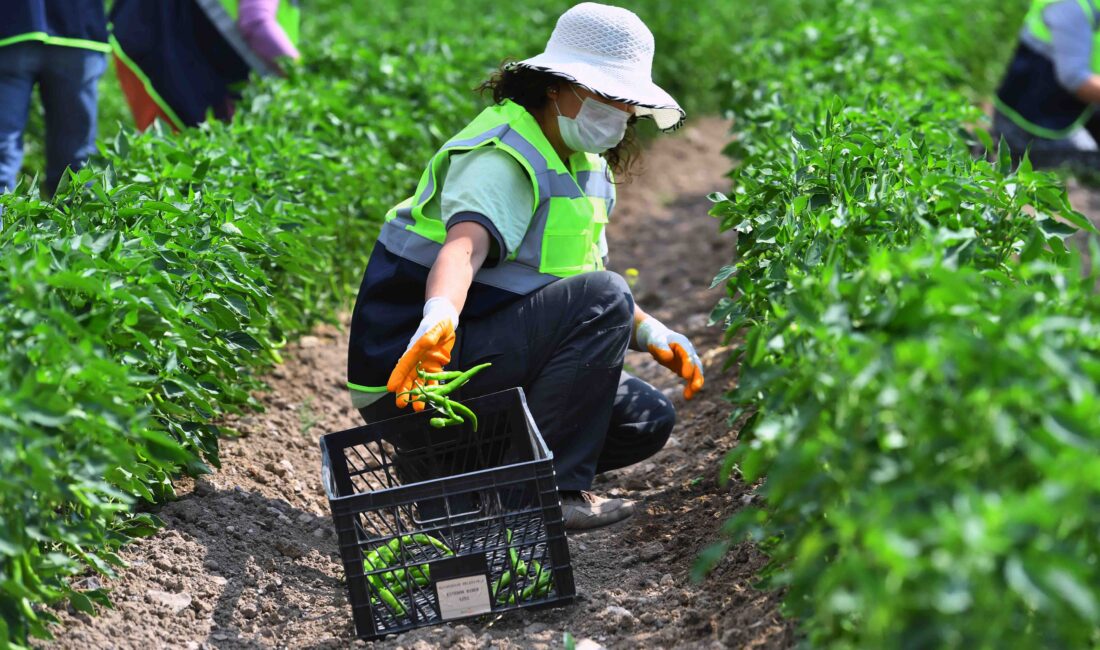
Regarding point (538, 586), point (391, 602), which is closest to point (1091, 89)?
point (538, 586)

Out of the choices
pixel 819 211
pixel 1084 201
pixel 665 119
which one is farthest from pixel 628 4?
pixel 819 211

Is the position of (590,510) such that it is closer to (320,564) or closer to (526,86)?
(320,564)

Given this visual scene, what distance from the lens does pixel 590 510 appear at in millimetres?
3312

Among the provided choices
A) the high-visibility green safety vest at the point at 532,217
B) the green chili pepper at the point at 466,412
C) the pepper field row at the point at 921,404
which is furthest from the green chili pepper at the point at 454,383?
the pepper field row at the point at 921,404

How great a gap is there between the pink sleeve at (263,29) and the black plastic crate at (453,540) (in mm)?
2671

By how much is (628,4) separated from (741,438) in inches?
226

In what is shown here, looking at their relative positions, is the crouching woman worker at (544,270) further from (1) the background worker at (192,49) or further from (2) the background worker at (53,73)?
(1) the background worker at (192,49)

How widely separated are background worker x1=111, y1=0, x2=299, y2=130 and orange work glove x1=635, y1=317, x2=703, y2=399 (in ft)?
8.65

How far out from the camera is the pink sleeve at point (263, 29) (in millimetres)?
5203

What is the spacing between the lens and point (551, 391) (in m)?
3.13

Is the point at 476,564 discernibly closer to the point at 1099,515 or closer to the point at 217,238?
the point at 217,238

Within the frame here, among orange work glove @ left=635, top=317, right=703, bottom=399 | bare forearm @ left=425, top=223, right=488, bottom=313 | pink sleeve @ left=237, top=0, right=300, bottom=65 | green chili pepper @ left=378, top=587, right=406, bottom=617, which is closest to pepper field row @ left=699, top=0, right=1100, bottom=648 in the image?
orange work glove @ left=635, top=317, right=703, bottom=399

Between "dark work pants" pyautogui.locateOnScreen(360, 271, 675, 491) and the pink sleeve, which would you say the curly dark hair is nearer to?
"dark work pants" pyautogui.locateOnScreen(360, 271, 675, 491)

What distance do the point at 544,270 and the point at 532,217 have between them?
14 centimetres
